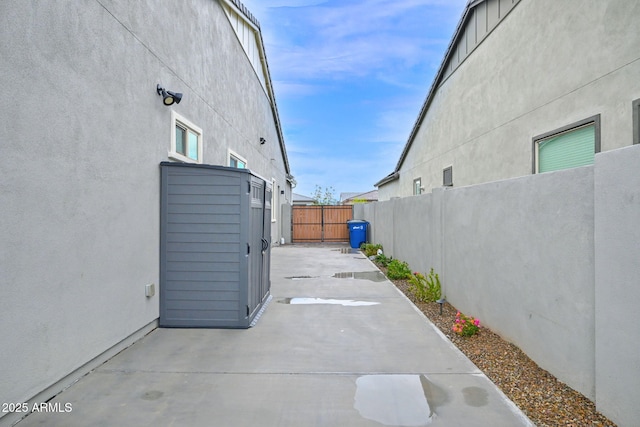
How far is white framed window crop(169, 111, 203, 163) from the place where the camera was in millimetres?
5352

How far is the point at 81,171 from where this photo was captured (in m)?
3.35

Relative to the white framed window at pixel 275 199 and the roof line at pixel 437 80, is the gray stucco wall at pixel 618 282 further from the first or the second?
the white framed window at pixel 275 199

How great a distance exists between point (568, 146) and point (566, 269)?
3743 mm

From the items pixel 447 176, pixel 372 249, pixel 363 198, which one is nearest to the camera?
pixel 447 176

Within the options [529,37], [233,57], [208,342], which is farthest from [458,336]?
[233,57]

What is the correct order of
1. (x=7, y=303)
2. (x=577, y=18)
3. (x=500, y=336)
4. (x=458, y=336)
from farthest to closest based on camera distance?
(x=577, y=18) < (x=458, y=336) < (x=500, y=336) < (x=7, y=303)

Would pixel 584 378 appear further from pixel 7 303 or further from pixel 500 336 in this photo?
pixel 7 303

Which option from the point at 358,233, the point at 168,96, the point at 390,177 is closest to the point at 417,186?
the point at 358,233

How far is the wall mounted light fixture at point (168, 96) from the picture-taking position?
193 inches

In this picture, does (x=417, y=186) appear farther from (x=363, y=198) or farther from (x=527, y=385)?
(x=363, y=198)

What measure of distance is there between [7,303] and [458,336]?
15.2ft

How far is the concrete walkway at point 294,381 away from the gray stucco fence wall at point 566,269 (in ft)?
2.15

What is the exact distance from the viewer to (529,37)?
6.89 m

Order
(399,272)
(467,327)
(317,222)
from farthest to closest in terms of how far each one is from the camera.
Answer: (317,222) → (399,272) → (467,327)
